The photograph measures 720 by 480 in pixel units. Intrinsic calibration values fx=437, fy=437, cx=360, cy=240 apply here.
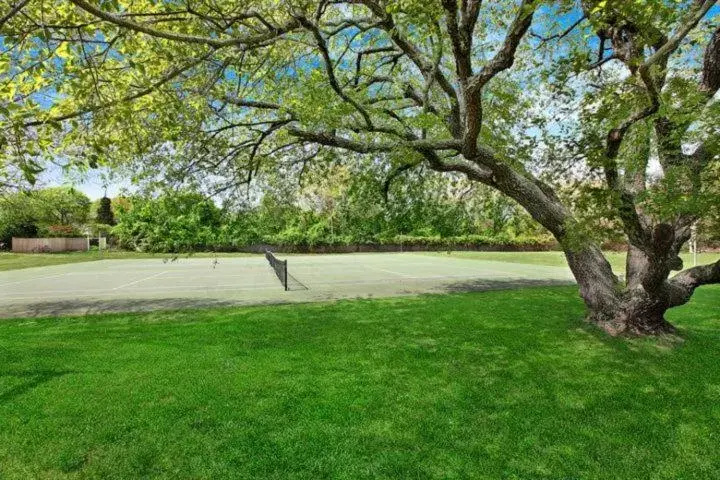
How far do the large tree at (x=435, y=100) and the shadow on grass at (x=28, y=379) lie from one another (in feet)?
9.80

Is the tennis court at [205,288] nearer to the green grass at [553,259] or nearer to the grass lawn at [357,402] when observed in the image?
the grass lawn at [357,402]

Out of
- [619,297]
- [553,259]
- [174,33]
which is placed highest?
[174,33]

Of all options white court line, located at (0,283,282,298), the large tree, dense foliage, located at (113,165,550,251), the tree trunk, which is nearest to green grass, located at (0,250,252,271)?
white court line, located at (0,283,282,298)

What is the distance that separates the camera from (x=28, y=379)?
615 centimetres

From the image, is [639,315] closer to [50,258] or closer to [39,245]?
[50,258]

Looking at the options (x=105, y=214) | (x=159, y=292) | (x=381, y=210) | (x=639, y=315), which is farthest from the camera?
(x=105, y=214)

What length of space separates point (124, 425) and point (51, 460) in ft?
2.51

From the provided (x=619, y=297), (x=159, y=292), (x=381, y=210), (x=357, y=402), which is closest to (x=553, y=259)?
(x=381, y=210)

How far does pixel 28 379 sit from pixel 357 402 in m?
4.70

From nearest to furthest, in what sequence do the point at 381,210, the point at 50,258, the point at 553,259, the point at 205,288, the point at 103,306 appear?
the point at 103,306 → the point at 381,210 → the point at 205,288 → the point at 553,259 → the point at 50,258

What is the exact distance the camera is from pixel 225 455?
4.16 metres

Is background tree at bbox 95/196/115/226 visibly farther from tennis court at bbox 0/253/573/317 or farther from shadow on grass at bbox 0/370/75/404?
shadow on grass at bbox 0/370/75/404

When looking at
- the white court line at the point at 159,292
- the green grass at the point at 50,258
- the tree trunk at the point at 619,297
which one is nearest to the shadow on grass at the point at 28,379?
the white court line at the point at 159,292

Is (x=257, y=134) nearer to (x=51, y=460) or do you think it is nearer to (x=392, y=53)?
(x=392, y=53)
